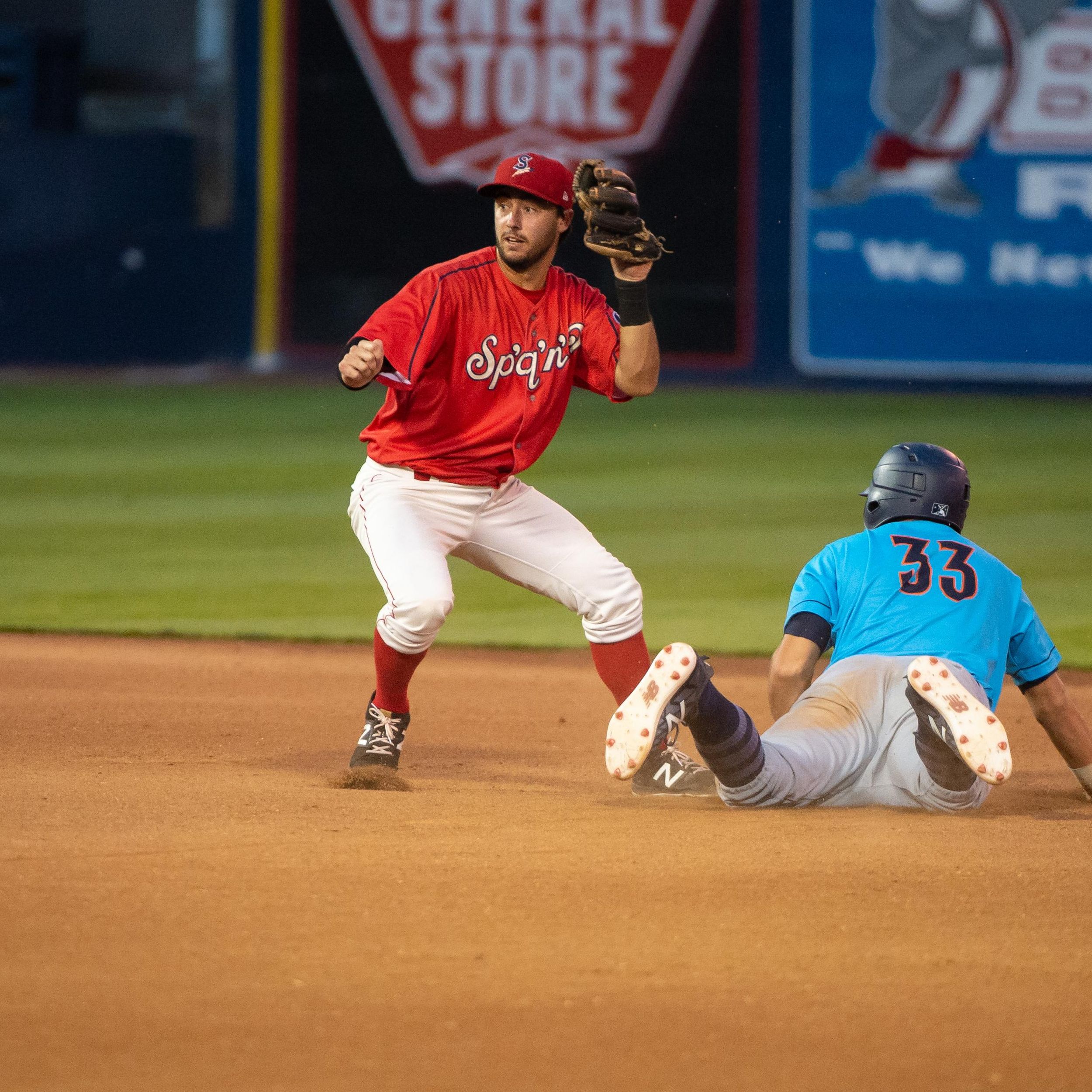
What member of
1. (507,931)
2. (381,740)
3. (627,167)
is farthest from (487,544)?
(627,167)

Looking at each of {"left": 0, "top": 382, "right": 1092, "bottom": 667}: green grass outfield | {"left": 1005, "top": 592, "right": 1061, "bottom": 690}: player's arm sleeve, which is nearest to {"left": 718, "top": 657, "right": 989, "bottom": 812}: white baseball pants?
{"left": 1005, "top": 592, "right": 1061, "bottom": 690}: player's arm sleeve

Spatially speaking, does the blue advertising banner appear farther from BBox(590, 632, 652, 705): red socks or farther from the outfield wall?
BBox(590, 632, 652, 705): red socks

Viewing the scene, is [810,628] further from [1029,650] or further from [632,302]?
[632,302]

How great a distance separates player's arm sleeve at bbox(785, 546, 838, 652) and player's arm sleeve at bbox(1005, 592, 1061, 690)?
46cm

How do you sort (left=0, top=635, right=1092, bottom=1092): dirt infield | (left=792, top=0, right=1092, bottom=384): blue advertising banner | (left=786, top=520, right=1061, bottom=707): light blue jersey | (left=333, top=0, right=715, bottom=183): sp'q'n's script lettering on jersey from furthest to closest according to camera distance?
1. (left=333, top=0, right=715, bottom=183): sp'q'n's script lettering on jersey
2. (left=792, top=0, right=1092, bottom=384): blue advertising banner
3. (left=786, top=520, right=1061, bottom=707): light blue jersey
4. (left=0, top=635, right=1092, bottom=1092): dirt infield

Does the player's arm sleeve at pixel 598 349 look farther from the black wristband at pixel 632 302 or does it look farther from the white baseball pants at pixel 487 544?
the white baseball pants at pixel 487 544

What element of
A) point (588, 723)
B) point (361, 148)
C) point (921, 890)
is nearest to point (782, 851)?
point (921, 890)

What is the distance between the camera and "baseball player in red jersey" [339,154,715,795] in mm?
5043

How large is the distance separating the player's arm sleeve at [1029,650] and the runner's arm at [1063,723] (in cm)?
2

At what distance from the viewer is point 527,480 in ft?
40.2

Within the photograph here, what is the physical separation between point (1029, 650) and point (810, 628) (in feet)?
1.85

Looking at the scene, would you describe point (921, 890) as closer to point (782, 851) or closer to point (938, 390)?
point (782, 851)

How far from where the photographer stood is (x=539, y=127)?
17625 millimetres

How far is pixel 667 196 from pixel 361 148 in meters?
3.03
